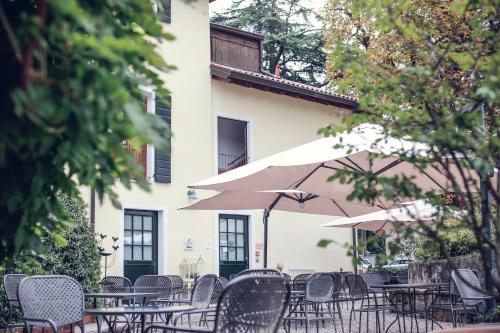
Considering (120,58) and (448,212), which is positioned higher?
(120,58)

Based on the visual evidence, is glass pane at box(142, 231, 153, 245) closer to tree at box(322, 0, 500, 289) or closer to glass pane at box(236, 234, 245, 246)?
glass pane at box(236, 234, 245, 246)

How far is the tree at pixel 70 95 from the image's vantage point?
5.02 feet

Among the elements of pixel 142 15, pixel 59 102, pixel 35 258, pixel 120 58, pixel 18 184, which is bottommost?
pixel 35 258

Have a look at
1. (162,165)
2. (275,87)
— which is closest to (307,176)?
(162,165)

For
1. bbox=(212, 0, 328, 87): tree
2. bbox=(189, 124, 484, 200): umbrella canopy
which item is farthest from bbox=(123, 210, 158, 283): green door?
bbox=(212, 0, 328, 87): tree

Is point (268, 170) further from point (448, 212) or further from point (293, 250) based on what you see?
point (293, 250)

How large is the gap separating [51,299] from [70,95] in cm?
294

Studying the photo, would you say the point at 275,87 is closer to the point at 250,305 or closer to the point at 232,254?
the point at 232,254

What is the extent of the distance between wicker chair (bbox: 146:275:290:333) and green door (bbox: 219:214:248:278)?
34.6 ft

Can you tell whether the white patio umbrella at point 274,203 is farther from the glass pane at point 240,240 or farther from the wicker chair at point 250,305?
the glass pane at point 240,240

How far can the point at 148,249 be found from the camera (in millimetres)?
12758

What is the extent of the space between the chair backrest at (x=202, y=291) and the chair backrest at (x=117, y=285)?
1847 mm

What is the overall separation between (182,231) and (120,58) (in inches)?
458

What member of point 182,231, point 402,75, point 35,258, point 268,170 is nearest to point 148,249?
point 182,231
